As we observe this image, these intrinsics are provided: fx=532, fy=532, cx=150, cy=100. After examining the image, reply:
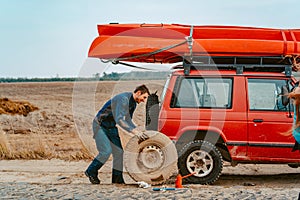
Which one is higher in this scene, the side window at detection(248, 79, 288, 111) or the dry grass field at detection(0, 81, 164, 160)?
the side window at detection(248, 79, 288, 111)

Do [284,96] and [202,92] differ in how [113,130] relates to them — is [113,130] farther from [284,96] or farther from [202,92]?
[284,96]

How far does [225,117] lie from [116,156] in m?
1.99

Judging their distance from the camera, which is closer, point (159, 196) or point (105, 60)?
point (159, 196)

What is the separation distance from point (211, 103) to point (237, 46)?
1102 mm

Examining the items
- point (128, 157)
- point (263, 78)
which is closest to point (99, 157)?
point (128, 157)

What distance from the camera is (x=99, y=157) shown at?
8938 mm

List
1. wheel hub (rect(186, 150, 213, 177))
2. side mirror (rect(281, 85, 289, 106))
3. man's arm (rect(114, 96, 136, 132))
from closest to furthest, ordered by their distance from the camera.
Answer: side mirror (rect(281, 85, 289, 106)) → man's arm (rect(114, 96, 136, 132)) → wheel hub (rect(186, 150, 213, 177))

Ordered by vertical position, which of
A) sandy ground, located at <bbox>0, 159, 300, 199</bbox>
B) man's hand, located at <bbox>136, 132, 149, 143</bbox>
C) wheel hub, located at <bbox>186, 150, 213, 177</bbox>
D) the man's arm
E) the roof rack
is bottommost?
sandy ground, located at <bbox>0, 159, 300, 199</bbox>

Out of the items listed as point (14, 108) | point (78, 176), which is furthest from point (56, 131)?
point (14, 108)

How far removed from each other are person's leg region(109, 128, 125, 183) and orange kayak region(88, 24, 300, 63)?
5.01 ft

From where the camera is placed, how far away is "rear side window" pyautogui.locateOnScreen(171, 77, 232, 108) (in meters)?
9.30

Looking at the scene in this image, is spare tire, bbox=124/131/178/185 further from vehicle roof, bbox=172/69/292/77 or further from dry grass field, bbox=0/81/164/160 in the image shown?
dry grass field, bbox=0/81/164/160

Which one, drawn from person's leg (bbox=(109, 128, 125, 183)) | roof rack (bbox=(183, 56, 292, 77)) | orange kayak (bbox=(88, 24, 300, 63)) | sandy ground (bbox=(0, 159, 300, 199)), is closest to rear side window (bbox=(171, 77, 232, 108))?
roof rack (bbox=(183, 56, 292, 77))

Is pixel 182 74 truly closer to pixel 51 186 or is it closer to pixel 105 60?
pixel 105 60
